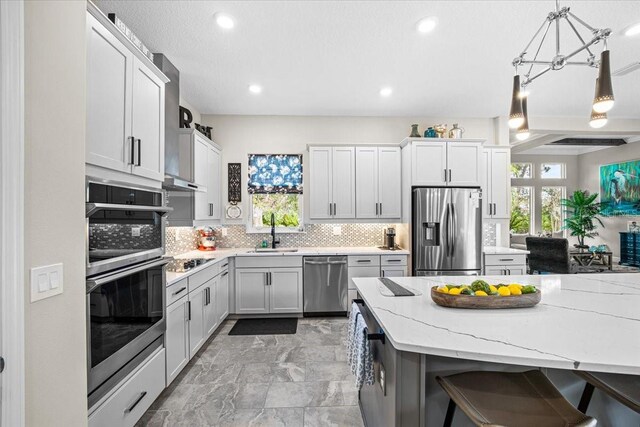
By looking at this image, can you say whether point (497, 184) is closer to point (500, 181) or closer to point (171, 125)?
point (500, 181)

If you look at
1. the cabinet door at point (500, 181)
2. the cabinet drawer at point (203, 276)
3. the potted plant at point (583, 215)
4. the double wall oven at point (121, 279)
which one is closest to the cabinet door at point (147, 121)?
the double wall oven at point (121, 279)

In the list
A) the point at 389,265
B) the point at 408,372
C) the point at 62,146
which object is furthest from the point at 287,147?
the point at 408,372

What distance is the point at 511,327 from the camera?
125 cm

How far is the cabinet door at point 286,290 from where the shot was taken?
3836 millimetres

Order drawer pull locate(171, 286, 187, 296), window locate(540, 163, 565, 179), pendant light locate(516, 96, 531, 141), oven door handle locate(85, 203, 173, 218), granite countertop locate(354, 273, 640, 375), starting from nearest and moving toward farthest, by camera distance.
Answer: granite countertop locate(354, 273, 640, 375)
oven door handle locate(85, 203, 173, 218)
pendant light locate(516, 96, 531, 141)
drawer pull locate(171, 286, 187, 296)
window locate(540, 163, 565, 179)

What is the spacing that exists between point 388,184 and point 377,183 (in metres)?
0.16

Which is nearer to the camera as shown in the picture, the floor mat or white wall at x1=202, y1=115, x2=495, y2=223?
the floor mat

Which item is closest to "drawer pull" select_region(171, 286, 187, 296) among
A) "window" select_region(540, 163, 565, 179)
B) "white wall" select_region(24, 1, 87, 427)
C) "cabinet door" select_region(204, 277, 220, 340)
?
"cabinet door" select_region(204, 277, 220, 340)

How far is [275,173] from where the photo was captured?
4.40 metres

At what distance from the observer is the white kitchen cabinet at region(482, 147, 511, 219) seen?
4.16 m

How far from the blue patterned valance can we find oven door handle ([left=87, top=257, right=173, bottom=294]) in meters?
2.51

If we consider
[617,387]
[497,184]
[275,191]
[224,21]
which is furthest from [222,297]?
[497,184]

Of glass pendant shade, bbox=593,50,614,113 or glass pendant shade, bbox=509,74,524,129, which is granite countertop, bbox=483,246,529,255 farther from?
glass pendant shade, bbox=593,50,614,113

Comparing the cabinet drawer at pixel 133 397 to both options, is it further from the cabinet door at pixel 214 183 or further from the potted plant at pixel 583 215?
the potted plant at pixel 583 215
